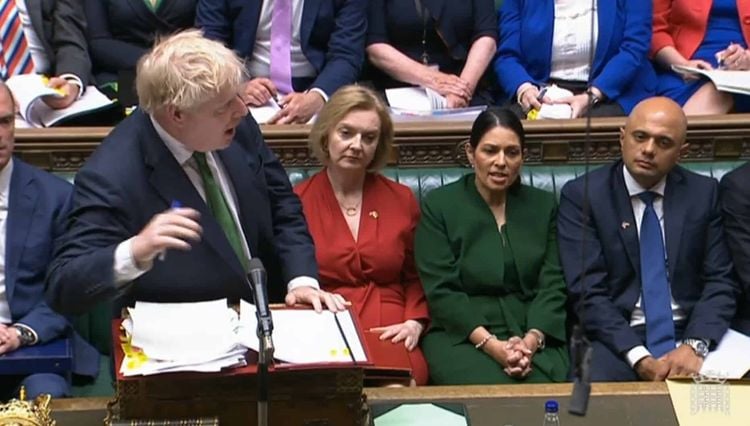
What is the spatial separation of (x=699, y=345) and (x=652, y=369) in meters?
0.15

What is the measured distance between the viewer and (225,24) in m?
4.12

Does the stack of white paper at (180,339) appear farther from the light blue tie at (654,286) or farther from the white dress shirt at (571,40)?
the white dress shirt at (571,40)

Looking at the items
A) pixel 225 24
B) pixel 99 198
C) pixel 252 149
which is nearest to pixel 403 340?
pixel 252 149

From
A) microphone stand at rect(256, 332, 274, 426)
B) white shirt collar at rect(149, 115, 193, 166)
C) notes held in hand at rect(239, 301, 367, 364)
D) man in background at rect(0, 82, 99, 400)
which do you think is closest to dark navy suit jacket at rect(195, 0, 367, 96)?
man in background at rect(0, 82, 99, 400)

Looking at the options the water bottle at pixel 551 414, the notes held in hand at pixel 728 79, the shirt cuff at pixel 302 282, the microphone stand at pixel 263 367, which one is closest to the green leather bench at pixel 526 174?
the notes held in hand at pixel 728 79

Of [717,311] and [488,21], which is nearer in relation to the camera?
[717,311]

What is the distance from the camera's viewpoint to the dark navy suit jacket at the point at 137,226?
245cm

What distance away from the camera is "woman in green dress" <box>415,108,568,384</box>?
326 centimetres

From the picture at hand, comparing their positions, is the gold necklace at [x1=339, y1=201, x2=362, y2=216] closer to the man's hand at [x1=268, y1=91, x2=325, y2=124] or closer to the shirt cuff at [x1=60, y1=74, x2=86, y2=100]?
the man's hand at [x1=268, y1=91, x2=325, y2=124]

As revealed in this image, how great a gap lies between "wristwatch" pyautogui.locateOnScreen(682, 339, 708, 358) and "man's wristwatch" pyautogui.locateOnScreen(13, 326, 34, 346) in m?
1.61

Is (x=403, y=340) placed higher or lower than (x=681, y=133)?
lower

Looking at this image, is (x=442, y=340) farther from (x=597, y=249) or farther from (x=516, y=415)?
(x=516, y=415)

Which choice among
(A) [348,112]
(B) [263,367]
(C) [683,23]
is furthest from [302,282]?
(C) [683,23]

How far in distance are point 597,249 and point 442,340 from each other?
18.7 inches
